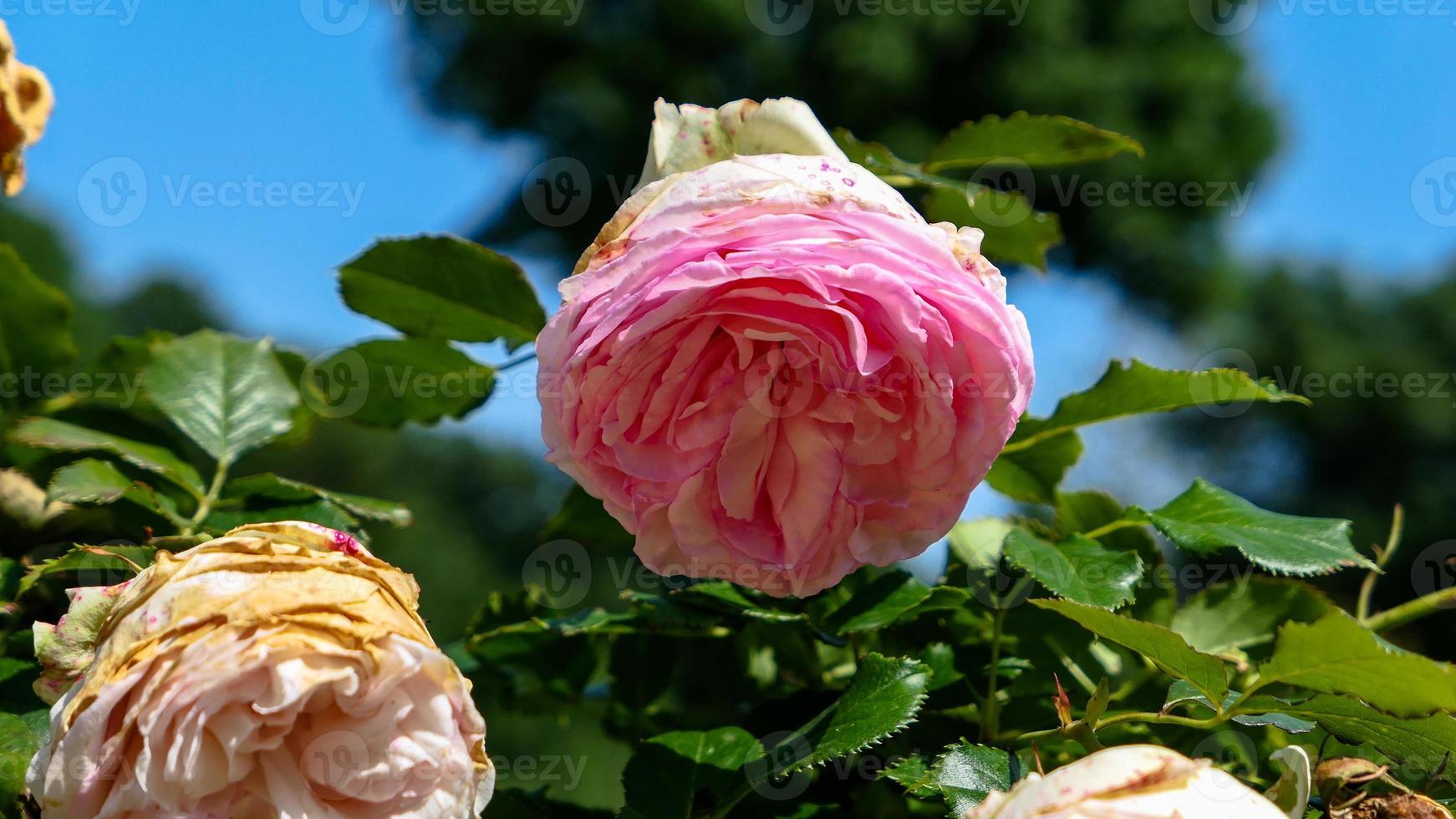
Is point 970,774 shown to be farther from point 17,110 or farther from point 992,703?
point 17,110

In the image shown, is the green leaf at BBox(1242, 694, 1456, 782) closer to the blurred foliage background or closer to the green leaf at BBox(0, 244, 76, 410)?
the green leaf at BBox(0, 244, 76, 410)

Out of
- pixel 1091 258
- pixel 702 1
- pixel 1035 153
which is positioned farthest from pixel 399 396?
pixel 1091 258

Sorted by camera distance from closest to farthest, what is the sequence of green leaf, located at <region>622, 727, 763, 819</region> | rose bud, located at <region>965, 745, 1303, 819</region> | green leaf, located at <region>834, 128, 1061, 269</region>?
1. rose bud, located at <region>965, 745, 1303, 819</region>
2. green leaf, located at <region>622, 727, 763, 819</region>
3. green leaf, located at <region>834, 128, 1061, 269</region>

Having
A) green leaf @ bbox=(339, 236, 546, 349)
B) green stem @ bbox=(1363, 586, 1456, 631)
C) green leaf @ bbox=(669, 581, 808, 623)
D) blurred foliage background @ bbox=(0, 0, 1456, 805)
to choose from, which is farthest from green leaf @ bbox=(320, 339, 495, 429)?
blurred foliage background @ bbox=(0, 0, 1456, 805)

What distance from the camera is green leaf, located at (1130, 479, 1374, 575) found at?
34cm

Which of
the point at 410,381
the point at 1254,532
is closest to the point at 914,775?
the point at 1254,532

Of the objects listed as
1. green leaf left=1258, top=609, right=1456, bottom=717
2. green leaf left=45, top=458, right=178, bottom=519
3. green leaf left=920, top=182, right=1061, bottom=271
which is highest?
green leaf left=920, top=182, right=1061, bottom=271

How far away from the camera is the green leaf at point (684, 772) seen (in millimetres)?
314

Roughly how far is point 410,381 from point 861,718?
0.24 meters

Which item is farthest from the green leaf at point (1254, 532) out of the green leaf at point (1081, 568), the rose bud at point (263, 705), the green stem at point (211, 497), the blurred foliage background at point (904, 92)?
the blurred foliage background at point (904, 92)

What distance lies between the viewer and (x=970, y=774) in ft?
0.91

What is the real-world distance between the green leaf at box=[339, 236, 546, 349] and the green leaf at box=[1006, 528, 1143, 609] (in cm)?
20

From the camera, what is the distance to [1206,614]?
17.7 inches

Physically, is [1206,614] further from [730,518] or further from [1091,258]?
[1091,258]
